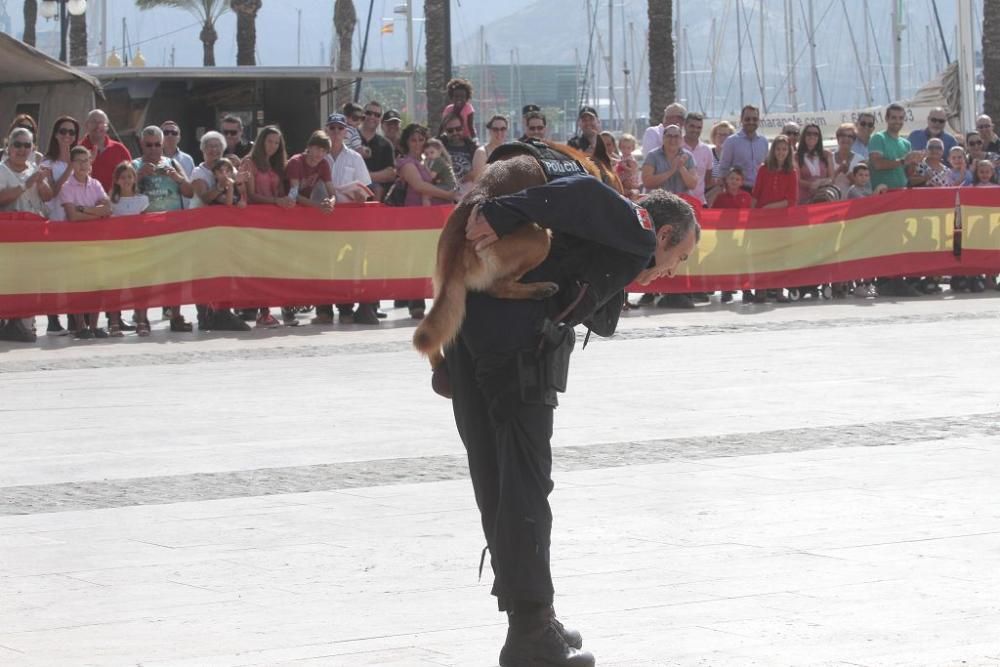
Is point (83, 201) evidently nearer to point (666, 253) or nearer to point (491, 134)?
point (491, 134)

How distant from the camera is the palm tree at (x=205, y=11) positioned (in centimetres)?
5650

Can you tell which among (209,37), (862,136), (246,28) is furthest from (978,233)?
(209,37)

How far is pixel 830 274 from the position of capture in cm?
1875

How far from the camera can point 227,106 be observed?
27125 millimetres

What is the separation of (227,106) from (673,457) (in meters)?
19.1

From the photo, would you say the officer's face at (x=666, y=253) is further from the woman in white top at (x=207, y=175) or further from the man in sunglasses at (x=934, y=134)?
the man in sunglasses at (x=934, y=134)

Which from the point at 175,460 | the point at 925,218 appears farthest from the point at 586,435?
the point at 925,218


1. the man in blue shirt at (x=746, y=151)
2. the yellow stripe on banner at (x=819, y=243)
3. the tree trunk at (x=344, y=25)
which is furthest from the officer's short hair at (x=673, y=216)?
the tree trunk at (x=344, y=25)

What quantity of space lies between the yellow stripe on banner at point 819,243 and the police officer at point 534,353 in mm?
12458

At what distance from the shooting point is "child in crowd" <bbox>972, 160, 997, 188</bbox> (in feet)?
64.7

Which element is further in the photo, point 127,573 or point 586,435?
point 586,435

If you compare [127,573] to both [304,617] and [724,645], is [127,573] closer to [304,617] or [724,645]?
[304,617]

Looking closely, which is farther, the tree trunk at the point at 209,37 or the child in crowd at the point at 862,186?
the tree trunk at the point at 209,37

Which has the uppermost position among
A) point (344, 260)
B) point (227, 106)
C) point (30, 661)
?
point (227, 106)
